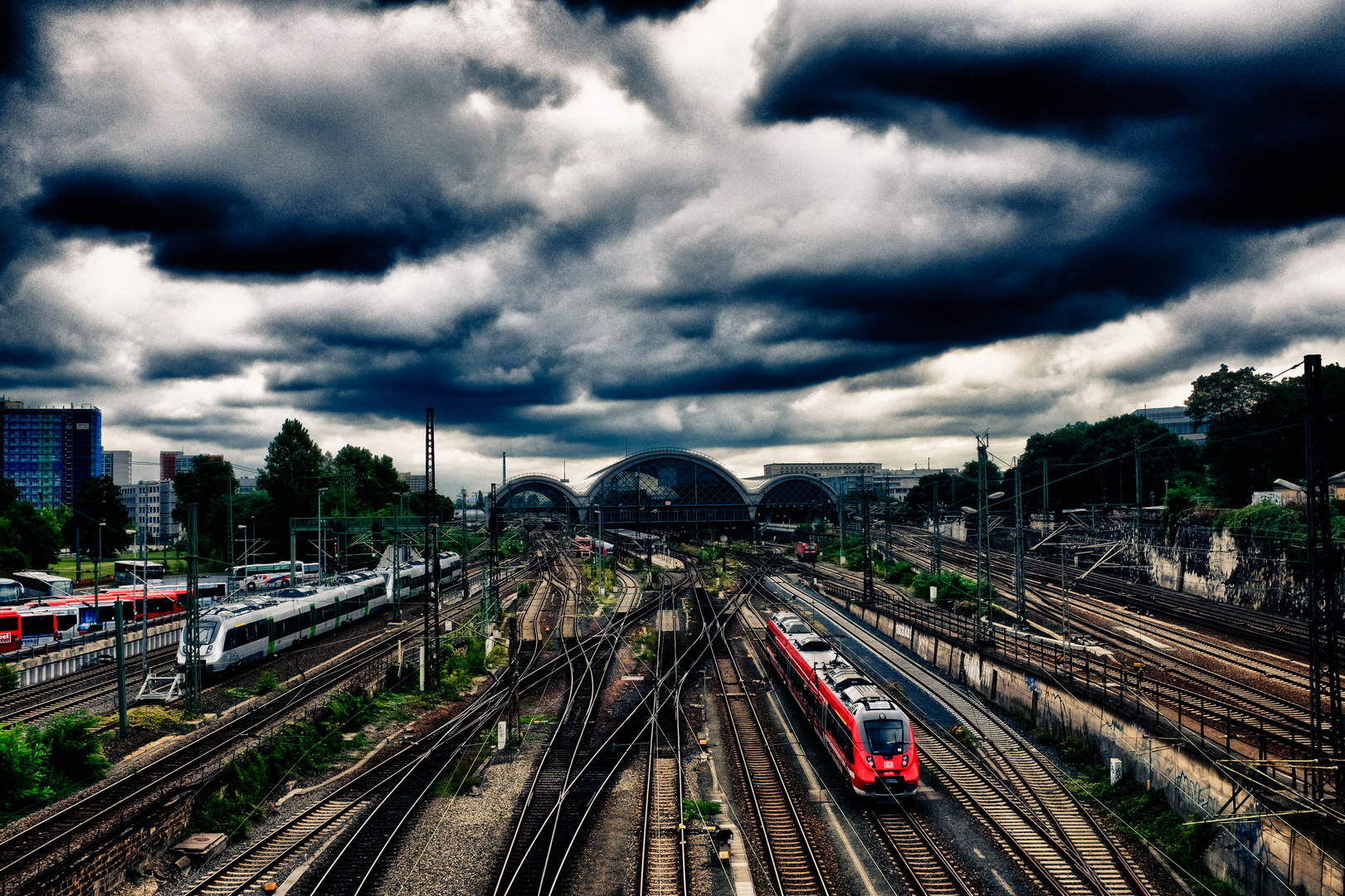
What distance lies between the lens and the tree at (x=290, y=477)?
86.3 metres

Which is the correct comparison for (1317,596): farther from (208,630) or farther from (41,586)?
(41,586)

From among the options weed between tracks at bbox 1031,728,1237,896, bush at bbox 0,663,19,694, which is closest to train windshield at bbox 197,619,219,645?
bush at bbox 0,663,19,694

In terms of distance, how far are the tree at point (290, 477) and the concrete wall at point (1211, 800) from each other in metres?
76.9

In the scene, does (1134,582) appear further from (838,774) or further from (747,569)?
(838,774)

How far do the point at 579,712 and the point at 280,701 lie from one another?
12221 mm

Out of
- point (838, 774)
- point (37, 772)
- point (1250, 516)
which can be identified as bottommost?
point (838, 774)

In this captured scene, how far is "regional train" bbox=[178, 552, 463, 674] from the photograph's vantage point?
115 ft

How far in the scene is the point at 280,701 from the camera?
3161 cm

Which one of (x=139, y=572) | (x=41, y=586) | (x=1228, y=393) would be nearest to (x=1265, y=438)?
(x=1228, y=393)

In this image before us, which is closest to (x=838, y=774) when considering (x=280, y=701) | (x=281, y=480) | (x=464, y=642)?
(x=280, y=701)

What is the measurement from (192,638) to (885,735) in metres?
25.7

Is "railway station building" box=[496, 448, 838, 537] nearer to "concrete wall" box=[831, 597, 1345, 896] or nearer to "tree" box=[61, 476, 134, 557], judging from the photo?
"tree" box=[61, 476, 134, 557]

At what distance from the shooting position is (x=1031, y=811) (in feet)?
73.1

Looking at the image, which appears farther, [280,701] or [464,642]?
[464,642]
